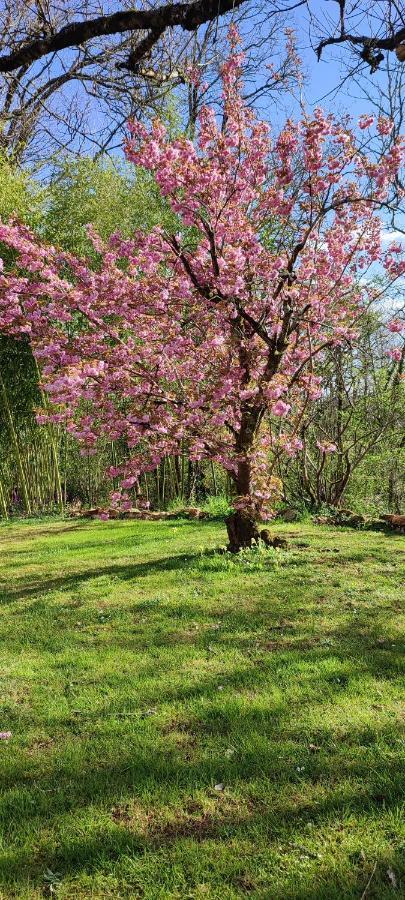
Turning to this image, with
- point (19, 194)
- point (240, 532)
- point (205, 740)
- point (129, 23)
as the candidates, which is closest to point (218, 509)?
point (240, 532)

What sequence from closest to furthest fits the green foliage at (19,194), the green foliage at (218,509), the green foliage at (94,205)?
the green foliage at (218,509) → the green foliage at (19,194) → the green foliage at (94,205)

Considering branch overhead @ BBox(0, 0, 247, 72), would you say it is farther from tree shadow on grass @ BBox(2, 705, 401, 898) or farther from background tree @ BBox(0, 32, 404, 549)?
tree shadow on grass @ BBox(2, 705, 401, 898)

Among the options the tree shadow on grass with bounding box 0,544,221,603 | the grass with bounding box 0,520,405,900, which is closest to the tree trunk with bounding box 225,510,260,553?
the tree shadow on grass with bounding box 0,544,221,603

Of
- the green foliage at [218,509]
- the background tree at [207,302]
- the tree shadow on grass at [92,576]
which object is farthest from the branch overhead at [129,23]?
the green foliage at [218,509]

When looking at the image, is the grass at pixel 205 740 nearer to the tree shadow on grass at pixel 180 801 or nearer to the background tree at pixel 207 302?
the tree shadow on grass at pixel 180 801

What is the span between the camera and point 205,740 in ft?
7.26

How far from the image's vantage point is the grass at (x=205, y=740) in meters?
1.59

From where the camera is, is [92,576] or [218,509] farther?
[218,509]

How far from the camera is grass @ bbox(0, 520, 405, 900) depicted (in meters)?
1.59

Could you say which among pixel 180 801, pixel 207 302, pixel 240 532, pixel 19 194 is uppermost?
pixel 19 194

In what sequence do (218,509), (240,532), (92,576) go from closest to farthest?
(92,576) < (240,532) < (218,509)

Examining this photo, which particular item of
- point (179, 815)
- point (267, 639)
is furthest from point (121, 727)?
point (267, 639)

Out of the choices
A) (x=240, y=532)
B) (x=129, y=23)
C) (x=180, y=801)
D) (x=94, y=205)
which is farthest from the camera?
(x=94, y=205)

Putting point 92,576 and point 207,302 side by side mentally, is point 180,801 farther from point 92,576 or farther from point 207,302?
point 207,302
